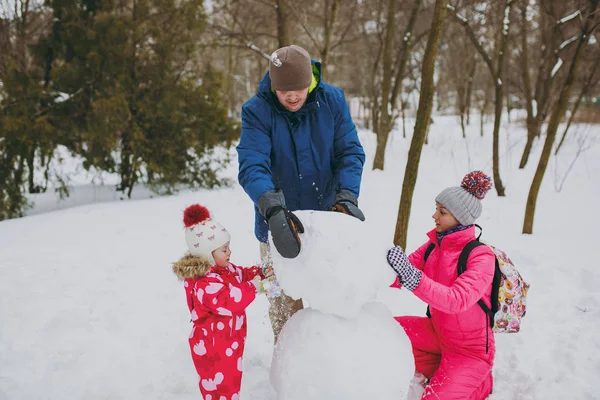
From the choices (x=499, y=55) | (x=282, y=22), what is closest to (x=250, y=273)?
(x=282, y=22)

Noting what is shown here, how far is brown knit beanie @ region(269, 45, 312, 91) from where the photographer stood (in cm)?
189

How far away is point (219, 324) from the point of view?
6.93 feet

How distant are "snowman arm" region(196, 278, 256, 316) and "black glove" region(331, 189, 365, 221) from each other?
23.5 inches

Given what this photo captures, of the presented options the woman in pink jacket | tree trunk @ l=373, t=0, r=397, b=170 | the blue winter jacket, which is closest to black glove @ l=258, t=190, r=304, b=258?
the blue winter jacket

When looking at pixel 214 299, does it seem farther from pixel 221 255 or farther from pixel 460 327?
pixel 460 327

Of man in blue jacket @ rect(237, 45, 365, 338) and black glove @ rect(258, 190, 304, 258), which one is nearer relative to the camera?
black glove @ rect(258, 190, 304, 258)

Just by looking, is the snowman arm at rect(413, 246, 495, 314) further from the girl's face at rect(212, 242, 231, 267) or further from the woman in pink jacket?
the girl's face at rect(212, 242, 231, 267)

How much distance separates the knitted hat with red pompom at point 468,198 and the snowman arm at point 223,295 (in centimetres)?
119

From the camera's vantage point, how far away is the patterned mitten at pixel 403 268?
1850mm

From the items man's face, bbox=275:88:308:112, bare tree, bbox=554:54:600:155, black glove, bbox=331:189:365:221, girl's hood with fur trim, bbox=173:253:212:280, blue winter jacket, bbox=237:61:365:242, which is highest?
bare tree, bbox=554:54:600:155

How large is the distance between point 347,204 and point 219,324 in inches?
36.1

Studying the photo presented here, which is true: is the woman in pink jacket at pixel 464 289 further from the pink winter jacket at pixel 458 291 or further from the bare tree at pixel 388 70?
the bare tree at pixel 388 70

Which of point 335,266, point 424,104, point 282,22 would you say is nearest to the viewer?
point 335,266

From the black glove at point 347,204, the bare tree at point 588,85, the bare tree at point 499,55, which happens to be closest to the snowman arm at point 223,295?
the black glove at point 347,204
